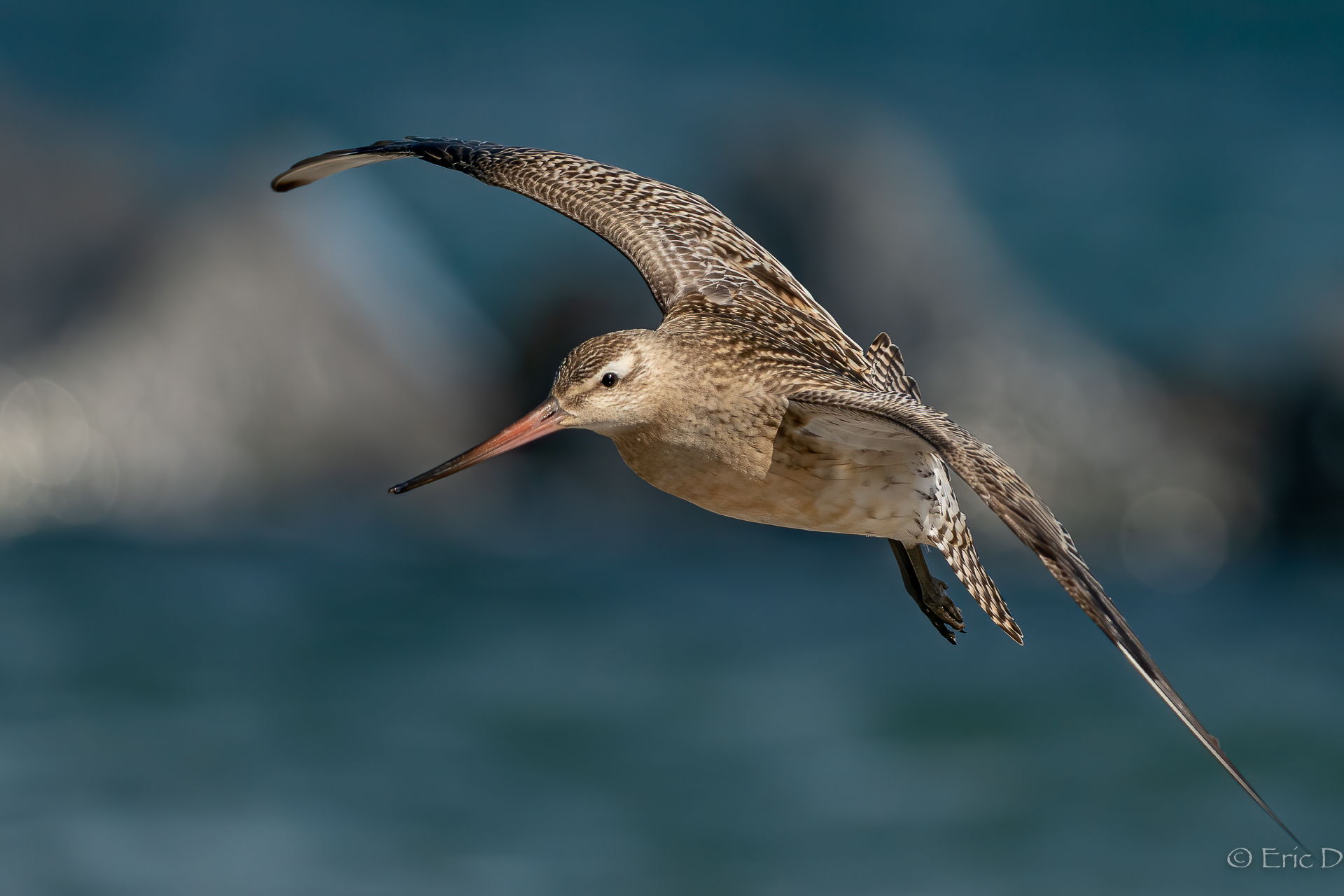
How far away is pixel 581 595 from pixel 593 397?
12384mm

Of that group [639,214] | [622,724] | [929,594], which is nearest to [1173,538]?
[622,724]

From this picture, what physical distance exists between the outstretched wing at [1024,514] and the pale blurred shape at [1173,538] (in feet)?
42.0

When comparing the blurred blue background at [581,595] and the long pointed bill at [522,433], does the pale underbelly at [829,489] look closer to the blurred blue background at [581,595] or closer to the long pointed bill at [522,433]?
the long pointed bill at [522,433]

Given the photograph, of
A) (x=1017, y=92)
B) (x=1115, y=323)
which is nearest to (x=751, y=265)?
(x=1115, y=323)

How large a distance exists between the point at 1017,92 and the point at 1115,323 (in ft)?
26.8

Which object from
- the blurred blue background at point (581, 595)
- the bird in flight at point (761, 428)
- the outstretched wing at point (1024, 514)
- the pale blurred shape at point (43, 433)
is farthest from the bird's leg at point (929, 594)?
the pale blurred shape at point (43, 433)

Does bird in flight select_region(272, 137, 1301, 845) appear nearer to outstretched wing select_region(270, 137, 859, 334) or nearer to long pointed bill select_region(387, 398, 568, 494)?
long pointed bill select_region(387, 398, 568, 494)

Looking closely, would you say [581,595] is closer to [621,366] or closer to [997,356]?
[997,356]

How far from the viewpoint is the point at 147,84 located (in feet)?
96.1

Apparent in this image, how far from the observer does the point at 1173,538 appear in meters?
17.8

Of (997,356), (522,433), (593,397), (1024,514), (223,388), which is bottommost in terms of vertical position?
(1024,514)

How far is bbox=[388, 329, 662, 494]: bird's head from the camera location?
5.89m

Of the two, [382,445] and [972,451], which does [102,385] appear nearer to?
[382,445]

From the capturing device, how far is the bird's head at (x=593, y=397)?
589 centimetres
